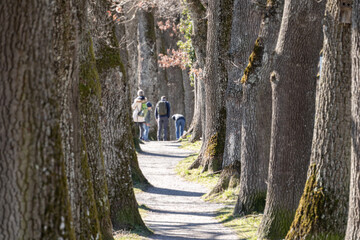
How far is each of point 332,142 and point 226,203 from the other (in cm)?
692

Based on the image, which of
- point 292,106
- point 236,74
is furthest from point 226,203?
point 292,106

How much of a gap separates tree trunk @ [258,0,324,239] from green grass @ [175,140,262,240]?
2.90 feet

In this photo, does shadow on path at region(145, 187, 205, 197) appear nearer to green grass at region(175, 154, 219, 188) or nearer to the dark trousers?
green grass at region(175, 154, 219, 188)

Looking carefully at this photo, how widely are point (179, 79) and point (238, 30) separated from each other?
26.9 meters

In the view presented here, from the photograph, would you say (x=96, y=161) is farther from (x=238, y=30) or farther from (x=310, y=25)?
(x=238, y=30)

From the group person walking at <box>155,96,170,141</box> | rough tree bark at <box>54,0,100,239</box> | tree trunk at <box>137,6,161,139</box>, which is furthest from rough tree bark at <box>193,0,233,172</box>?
tree trunk at <box>137,6,161,139</box>

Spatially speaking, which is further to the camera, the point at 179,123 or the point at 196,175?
the point at 179,123

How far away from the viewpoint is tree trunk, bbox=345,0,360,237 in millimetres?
5844

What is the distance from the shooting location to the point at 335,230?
25.6 feet

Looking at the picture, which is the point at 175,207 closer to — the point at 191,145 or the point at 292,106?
the point at 292,106

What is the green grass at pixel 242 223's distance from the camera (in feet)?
36.5

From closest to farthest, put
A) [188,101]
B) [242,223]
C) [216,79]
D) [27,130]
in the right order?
[27,130], [242,223], [216,79], [188,101]

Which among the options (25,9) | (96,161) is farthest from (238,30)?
(25,9)

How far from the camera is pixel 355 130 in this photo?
19.8 feet
